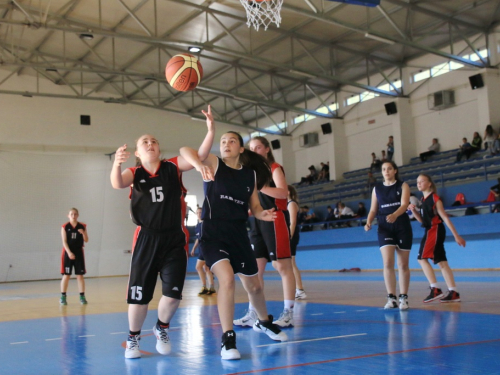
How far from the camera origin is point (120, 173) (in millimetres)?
4266

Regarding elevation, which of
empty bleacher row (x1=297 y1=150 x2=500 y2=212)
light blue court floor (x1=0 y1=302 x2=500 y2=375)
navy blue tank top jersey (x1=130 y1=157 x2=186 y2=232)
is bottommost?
light blue court floor (x1=0 y1=302 x2=500 y2=375)

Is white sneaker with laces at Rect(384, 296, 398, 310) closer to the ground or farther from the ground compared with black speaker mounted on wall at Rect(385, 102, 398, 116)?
closer to the ground

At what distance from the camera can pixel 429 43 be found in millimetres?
21594

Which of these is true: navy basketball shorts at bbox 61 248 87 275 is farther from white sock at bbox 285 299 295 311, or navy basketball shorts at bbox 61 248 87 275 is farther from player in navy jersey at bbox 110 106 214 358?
player in navy jersey at bbox 110 106 214 358

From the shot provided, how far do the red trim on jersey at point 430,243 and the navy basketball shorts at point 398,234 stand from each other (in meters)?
1.12

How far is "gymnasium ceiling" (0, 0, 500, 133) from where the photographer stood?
59.2 feet

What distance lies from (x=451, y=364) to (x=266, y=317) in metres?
1.73

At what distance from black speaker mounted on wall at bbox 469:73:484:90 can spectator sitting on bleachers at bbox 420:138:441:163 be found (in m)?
2.61

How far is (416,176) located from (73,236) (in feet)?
45.4

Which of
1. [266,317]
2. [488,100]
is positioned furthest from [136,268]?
[488,100]

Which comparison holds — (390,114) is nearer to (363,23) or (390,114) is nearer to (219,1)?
(363,23)

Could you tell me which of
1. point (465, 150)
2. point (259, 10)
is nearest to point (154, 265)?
point (259, 10)

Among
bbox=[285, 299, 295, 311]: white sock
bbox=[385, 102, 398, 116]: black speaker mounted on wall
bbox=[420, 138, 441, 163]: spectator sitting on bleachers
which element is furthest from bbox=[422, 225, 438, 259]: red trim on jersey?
bbox=[385, 102, 398, 116]: black speaker mounted on wall

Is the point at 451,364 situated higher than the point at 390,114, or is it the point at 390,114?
the point at 390,114
